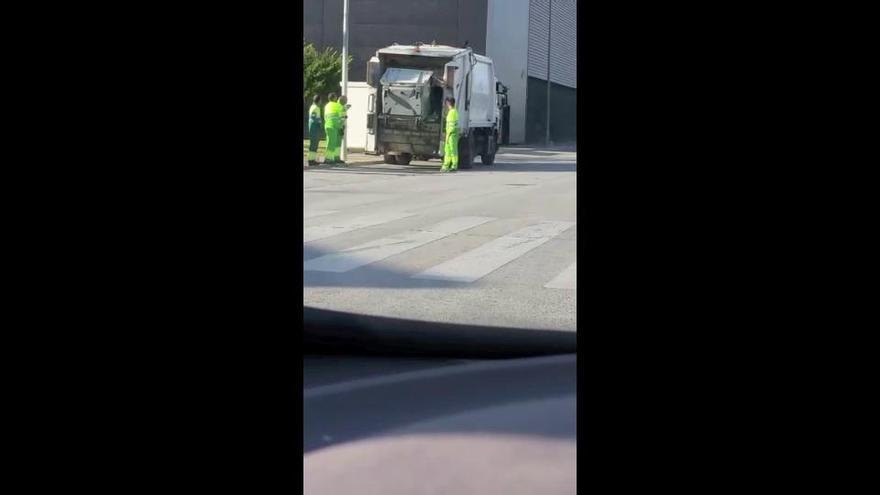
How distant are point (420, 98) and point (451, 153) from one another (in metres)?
1.19

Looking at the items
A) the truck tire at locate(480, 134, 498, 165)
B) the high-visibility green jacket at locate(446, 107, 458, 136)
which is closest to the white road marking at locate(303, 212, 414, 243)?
the high-visibility green jacket at locate(446, 107, 458, 136)

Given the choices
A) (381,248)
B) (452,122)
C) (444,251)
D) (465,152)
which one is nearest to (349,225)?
(381,248)

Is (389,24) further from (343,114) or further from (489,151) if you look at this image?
(343,114)

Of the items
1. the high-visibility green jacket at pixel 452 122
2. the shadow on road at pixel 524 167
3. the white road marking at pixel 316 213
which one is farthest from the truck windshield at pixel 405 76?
the white road marking at pixel 316 213

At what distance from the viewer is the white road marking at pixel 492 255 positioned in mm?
8328

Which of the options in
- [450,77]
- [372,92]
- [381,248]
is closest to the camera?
[381,248]

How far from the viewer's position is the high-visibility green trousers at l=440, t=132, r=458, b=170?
21297 mm

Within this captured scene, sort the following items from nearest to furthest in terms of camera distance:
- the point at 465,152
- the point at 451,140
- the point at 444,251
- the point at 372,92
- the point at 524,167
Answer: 1. the point at 444,251
2. the point at 451,140
3. the point at 372,92
4. the point at 465,152
5. the point at 524,167

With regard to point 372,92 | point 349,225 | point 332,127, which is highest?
point 372,92

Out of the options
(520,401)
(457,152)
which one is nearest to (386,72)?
(457,152)

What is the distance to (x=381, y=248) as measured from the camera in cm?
973
